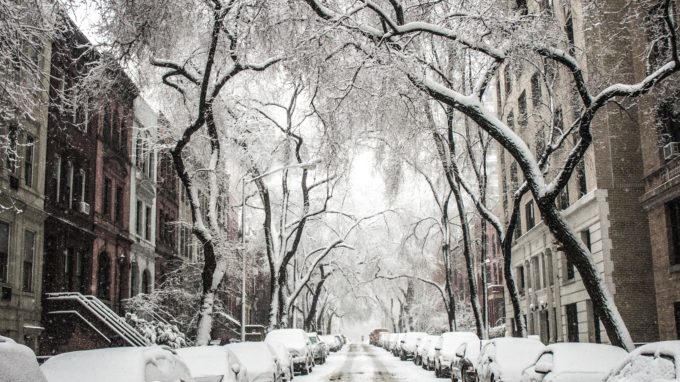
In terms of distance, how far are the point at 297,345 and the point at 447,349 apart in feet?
19.7

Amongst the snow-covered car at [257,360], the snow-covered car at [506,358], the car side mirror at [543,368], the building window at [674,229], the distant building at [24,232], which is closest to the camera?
the car side mirror at [543,368]

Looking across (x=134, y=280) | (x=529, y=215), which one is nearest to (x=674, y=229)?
(x=529, y=215)

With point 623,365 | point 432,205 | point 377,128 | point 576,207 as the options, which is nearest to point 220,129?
point 377,128

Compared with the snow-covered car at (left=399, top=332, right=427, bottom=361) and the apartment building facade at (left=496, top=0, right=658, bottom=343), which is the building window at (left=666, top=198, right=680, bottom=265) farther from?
the snow-covered car at (left=399, top=332, right=427, bottom=361)

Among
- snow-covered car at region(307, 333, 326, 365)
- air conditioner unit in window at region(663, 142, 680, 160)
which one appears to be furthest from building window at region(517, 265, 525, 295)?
air conditioner unit in window at region(663, 142, 680, 160)

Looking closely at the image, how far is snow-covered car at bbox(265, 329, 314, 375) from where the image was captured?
27969 millimetres

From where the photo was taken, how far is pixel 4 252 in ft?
77.3

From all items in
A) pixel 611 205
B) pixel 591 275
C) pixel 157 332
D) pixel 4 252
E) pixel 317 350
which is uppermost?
pixel 611 205

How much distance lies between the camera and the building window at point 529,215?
39.7m

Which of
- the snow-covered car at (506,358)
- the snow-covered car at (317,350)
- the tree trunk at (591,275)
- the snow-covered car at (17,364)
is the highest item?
the tree trunk at (591,275)

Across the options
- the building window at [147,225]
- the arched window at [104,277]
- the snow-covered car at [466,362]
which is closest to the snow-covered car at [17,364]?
the snow-covered car at [466,362]

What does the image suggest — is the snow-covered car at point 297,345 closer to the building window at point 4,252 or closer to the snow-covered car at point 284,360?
the snow-covered car at point 284,360

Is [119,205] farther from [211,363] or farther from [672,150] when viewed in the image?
[672,150]

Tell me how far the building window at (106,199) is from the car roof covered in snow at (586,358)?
83.1 feet
